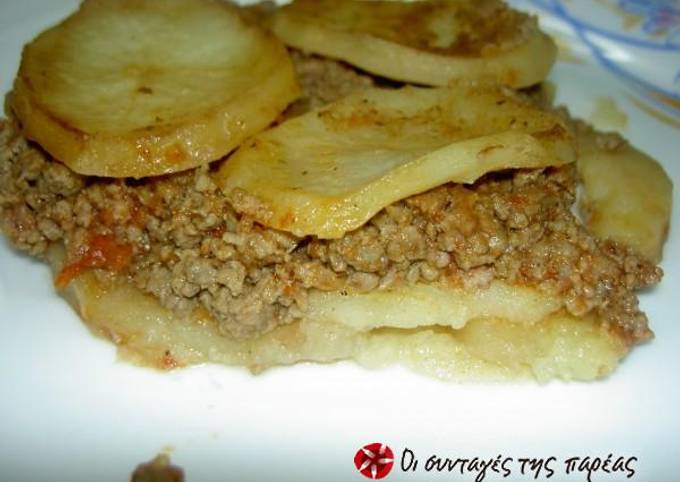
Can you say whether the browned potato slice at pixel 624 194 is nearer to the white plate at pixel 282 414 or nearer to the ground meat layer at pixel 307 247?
the ground meat layer at pixel 307 247

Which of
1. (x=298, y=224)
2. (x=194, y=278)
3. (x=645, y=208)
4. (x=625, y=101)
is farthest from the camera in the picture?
(x=625, y=101)

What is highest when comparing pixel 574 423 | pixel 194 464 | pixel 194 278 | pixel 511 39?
pixel 511 39

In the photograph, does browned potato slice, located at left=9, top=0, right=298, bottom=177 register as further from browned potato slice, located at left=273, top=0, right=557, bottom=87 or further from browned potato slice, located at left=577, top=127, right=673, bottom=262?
browned potato slice, located at left=577, top=127, right=673, bottom=262

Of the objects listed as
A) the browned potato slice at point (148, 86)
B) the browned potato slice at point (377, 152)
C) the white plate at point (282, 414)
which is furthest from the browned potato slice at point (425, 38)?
the white plate at point (282, 414)

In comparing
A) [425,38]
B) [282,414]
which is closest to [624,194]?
[425,38]

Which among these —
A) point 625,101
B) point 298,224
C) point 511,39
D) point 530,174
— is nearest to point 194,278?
point 298,224

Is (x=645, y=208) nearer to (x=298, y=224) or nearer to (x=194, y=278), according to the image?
(x=298, y=224)

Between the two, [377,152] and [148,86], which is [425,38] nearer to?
[377,152]
